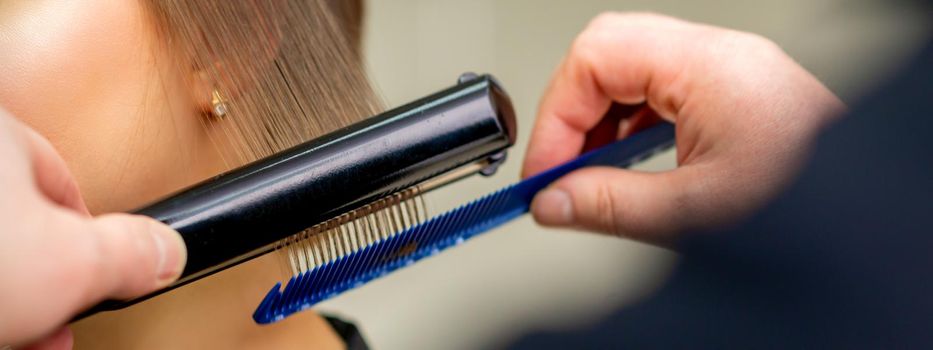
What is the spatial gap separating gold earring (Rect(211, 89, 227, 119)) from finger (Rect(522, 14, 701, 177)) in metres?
0.30

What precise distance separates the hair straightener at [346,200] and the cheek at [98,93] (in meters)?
0.07

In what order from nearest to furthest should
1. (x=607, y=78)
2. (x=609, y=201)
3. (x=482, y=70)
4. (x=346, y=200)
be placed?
(x=346, y=200), (x=609, y=201), (x=607, y=78), (x=482, y=70)

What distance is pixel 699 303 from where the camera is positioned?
0.18m

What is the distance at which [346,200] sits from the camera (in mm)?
387

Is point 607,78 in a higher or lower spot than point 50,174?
lower

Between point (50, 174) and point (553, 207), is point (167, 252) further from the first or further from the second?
point (553, 207)

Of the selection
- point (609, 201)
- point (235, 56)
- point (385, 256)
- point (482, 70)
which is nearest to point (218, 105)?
point (235, 56)

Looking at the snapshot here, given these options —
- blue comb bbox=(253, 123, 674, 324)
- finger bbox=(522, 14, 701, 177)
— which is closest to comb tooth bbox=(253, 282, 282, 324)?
blue comb bbox=(253, 123, 674, 324)

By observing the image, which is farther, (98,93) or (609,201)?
(609,201)

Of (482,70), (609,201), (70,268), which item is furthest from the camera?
(482,70)

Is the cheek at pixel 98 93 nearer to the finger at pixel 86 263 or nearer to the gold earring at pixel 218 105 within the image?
the gold earring at pixel 218 105

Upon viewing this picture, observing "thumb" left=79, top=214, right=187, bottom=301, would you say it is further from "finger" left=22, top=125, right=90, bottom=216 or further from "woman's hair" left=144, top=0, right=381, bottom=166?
"woman's hair" left=144, top=0, right=381, bottom=166

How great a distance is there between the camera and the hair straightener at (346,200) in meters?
0.36

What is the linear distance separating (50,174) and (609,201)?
34 centimetres
